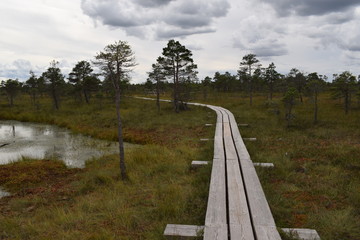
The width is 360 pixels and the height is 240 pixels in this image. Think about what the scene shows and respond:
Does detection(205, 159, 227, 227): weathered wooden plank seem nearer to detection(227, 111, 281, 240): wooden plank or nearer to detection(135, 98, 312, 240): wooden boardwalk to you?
detection(135, 98, 312, 240): wooden boardwalk

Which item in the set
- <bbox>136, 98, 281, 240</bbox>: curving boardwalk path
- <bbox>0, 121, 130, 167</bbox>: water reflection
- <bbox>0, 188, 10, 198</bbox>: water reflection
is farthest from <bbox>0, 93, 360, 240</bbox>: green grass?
<bbox>0, 121, 130, 167</bbox>: water reflection

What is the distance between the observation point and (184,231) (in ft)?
15.0

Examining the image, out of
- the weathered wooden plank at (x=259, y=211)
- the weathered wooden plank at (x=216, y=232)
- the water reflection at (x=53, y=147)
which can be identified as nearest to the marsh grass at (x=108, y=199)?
the weathered wooden plank at (x=216, y=232)

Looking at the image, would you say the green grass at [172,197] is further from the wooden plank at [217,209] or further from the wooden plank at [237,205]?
the wooden plank at [237,205]

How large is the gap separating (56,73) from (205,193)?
1536 inches

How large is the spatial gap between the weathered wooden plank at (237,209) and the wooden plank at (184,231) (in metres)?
0.65

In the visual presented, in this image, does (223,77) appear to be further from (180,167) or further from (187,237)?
(187,237)

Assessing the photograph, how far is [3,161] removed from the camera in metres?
13.7

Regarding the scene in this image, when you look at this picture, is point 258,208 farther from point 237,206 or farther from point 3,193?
point 3,193

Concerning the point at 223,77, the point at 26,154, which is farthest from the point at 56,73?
the point at 223,77

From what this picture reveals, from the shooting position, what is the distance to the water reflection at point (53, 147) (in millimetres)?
14375

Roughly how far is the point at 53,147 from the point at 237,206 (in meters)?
15.7

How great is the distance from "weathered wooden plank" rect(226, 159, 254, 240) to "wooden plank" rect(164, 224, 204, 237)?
652 millimetres

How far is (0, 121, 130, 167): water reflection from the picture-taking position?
14.4m
